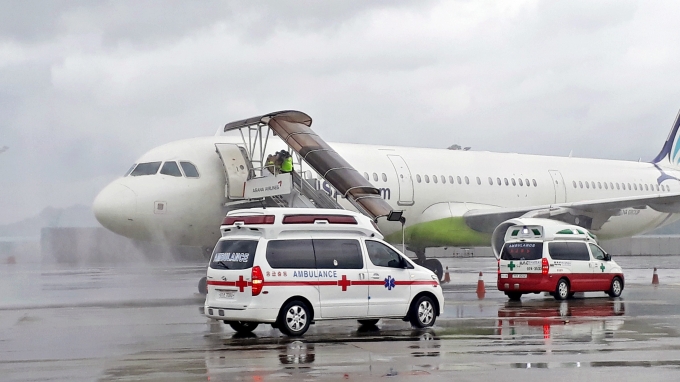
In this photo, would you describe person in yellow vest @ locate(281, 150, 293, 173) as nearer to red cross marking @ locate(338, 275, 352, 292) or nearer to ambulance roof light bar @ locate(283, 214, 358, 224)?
ambulance roof light bar @ locate(283, 214, 358, 224)

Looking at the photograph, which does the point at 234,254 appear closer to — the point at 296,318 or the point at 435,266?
the point at 296,318

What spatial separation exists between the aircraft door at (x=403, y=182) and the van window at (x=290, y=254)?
1316cm

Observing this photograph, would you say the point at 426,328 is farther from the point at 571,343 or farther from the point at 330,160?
the point at 330,160

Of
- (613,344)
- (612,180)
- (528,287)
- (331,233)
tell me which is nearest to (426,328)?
(331,233)

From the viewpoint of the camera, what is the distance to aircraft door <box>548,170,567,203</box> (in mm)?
32781

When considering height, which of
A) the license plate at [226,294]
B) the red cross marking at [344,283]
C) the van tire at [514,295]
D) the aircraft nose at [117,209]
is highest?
the aircraft nose at [117,209]

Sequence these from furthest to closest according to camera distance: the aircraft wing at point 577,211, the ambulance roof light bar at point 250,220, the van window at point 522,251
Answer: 1. the aircraft wing at point 577,211
2. the van window at point 522,251
3. the ambulance roof light bar at point 250,220

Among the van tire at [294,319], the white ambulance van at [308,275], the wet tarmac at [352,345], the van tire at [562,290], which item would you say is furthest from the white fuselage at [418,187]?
the van tire at [294,319]

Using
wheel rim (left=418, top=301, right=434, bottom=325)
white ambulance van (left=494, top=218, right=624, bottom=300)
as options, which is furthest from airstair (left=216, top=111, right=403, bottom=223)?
wheel rim (left=418, top=301, right=434, bottom=325)

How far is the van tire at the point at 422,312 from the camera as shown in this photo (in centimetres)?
1534

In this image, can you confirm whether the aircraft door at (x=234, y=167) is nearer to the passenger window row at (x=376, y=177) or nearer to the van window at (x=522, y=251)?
the passenger window row at (x=376, y=177)

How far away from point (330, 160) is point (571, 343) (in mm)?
11044

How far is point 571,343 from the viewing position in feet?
43.5

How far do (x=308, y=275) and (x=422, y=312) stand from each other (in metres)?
2.27
